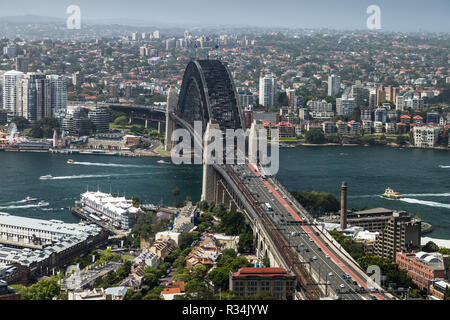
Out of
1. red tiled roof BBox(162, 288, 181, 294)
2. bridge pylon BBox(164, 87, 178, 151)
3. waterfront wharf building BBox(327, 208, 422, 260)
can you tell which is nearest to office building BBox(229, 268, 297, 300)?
red tiled roof BBox(162, 288, 181, 294)

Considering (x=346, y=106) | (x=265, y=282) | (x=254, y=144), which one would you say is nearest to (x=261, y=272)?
(x=265, y=282)

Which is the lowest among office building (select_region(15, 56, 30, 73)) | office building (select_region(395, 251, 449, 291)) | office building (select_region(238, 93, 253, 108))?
office building (select_region(395, 251, 449, 291))

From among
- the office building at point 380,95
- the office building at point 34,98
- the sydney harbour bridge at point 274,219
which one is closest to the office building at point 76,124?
the office building at point 34,98

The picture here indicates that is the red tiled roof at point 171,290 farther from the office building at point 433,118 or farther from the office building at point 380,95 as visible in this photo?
the office building at point 380,95

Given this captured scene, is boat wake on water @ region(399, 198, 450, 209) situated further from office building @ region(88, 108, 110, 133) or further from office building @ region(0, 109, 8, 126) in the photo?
office building @ region(0, 109, 8, 126)

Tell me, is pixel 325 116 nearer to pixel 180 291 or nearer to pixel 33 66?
pixel 33 66
